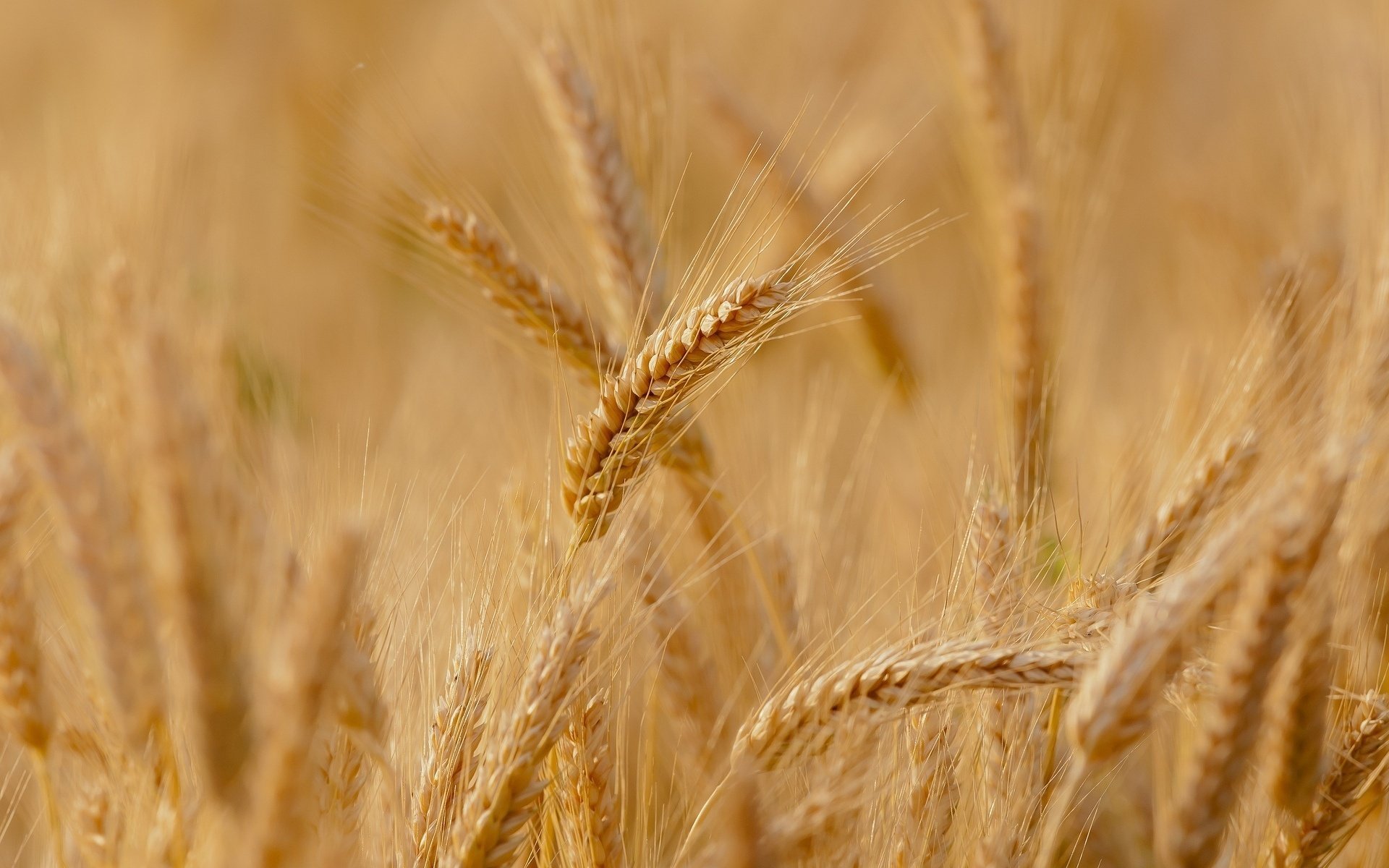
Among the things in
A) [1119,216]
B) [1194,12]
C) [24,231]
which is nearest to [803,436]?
[24,231]

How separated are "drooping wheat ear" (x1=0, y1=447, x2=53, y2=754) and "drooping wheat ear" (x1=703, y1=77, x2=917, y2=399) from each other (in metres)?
1.43

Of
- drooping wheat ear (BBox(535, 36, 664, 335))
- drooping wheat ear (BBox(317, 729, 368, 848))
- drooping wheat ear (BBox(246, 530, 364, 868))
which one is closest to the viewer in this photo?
drooping wheat ear (BBox(246, 530, 364, 868))

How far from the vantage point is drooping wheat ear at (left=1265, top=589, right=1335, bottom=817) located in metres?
1.01

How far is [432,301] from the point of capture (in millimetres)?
3604

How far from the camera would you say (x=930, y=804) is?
1139 mm

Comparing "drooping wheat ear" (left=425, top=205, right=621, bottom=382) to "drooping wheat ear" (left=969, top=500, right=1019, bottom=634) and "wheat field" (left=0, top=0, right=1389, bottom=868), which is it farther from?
"drooping wheat ear" (left=969, top=500, right=1019, bottom=634)

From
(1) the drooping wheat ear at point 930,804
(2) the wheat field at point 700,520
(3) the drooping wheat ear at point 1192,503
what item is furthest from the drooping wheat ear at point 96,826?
(3) the drooping wheat ear at point 1192,503

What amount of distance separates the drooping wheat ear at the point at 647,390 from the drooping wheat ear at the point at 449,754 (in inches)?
7.8

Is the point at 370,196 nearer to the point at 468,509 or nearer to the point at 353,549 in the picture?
the point at 468,509

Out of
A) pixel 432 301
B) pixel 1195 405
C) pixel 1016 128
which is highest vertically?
pixel 432 301

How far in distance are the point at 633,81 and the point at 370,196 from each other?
0.48 meters

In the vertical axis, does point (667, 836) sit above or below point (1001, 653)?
below

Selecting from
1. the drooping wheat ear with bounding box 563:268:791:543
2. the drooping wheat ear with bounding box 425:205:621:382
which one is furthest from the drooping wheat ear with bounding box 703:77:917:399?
the drooping wheat ear with bounding box 563:268:791:543

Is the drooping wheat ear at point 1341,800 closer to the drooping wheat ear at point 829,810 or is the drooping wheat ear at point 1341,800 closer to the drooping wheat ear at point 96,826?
the drooping wheat ear at point 829,810
